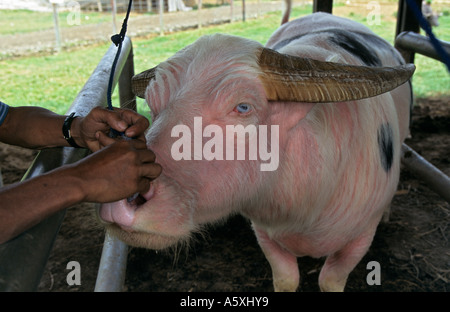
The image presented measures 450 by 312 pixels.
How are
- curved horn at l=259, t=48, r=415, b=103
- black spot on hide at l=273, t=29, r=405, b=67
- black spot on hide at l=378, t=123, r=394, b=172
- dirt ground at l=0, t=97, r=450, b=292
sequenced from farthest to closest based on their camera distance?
dirt ground at l=0, t=97, r=450, b=292, black spot on hide at l=273, t=29, r=405, b=67, black spot on hide at l=378, t=123, r=394, b=172, curved horn at l=259, t=48, r=415, b=103

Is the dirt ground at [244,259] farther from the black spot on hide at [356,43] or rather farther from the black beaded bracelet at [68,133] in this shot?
the black spot on hide at [356,43]

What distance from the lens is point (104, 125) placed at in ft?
5.61

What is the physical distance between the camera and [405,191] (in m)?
4.49

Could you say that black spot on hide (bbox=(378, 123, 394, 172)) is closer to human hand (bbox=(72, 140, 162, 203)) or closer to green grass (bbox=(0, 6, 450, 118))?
human hand (bbox=(72, 140, 162, 203))

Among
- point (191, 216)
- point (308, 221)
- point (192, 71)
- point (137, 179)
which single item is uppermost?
point (192, 71)

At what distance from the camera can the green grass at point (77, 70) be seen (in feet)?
26.8

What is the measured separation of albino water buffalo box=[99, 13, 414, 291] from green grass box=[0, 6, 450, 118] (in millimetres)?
4514

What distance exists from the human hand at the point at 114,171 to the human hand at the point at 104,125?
0.17 m

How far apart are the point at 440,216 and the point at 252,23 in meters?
12.4

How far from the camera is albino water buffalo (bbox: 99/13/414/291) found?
1.63 metres

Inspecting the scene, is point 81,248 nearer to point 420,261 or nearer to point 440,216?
point 420,261

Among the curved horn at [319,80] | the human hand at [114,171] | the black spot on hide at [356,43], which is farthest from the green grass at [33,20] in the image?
the human hand at [114,171]

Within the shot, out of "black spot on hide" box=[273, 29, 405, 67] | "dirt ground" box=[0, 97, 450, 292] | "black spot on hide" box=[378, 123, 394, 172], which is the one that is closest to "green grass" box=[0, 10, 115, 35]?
"dirt ground" box=[0, 97, 450, 292]

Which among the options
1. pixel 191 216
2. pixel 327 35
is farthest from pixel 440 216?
pixel 191 216
